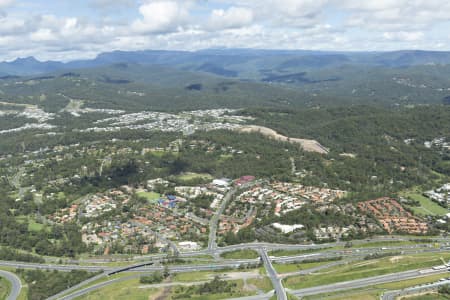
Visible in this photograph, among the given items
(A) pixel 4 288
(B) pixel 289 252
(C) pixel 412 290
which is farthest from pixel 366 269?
(A) pixel 4 288

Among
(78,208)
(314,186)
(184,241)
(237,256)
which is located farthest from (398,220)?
(78,208)

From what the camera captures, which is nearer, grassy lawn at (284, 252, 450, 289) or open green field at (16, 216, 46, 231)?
grassy lawn at (284, 252, 450, 289)

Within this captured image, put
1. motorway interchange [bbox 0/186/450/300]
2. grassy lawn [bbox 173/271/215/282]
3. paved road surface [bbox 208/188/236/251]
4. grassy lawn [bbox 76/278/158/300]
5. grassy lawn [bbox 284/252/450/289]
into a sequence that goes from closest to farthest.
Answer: grassy lawn [bbox 76/278/158/300]
motorway interchange [bbox 0/186/450/300]
grassy lawn [bbox 284/252/450/289]
grassy lawn [bbox 173/271/215/282]
paved road surface [bbox 208/188/236/251]

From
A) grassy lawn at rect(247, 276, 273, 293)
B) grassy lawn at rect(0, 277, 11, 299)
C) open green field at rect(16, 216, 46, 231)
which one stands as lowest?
grassy lawn at rect(0, 277, 11, 299)

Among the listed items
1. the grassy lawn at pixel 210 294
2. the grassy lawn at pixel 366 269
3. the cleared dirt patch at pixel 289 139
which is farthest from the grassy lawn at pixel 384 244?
the cleared dirt patch at pixel 289 139

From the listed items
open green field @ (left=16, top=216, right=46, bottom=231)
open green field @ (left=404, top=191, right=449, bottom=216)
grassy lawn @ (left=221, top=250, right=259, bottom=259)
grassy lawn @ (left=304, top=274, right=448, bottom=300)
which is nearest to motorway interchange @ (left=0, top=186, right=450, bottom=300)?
grassy lawn @ (left=221, top=250, right=259, bottom=259)

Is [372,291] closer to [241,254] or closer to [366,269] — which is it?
[366,269]

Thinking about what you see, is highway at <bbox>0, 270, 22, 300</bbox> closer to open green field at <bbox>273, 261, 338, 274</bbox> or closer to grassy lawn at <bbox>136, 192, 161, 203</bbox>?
grassy lawn at <bbox>136, 192, 161, 203</bbox>
